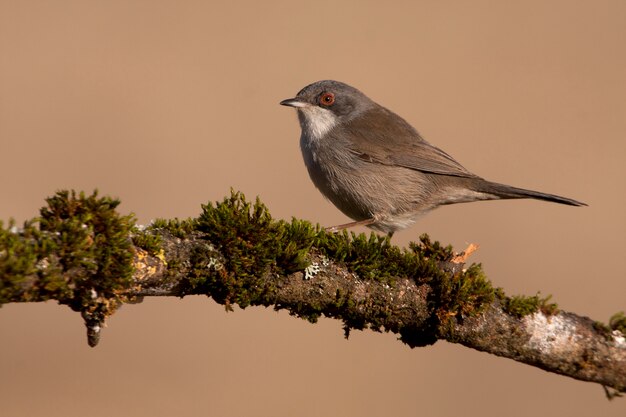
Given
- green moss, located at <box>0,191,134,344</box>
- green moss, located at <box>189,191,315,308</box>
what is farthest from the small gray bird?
green moss, located at <box>0,191,134,344</box>

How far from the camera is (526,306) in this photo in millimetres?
3656

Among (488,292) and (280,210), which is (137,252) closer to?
(488,292)

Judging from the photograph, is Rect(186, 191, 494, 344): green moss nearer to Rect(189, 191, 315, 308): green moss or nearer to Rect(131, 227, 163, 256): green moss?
Rect(189, 191, 315, 308): green moss

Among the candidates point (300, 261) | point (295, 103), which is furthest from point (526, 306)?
point (295, 103)

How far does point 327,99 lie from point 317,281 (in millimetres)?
3653

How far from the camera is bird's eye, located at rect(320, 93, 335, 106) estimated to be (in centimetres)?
687

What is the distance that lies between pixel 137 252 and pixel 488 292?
1.83 m

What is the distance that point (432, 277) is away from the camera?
3725 millimetres

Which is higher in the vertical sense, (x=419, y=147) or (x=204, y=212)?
(x=419, y=147)

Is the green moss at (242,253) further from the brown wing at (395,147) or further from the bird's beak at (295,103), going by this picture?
the bird's beak at (295,103)

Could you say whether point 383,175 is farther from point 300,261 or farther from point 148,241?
point 148,241

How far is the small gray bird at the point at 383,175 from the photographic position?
6.17 m

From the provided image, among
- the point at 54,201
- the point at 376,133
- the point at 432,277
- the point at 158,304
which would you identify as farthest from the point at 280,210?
the point at 54,201

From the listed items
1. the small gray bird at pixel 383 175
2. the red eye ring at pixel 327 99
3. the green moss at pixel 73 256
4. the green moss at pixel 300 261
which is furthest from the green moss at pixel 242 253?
the red eye ring at pixel 327 99
